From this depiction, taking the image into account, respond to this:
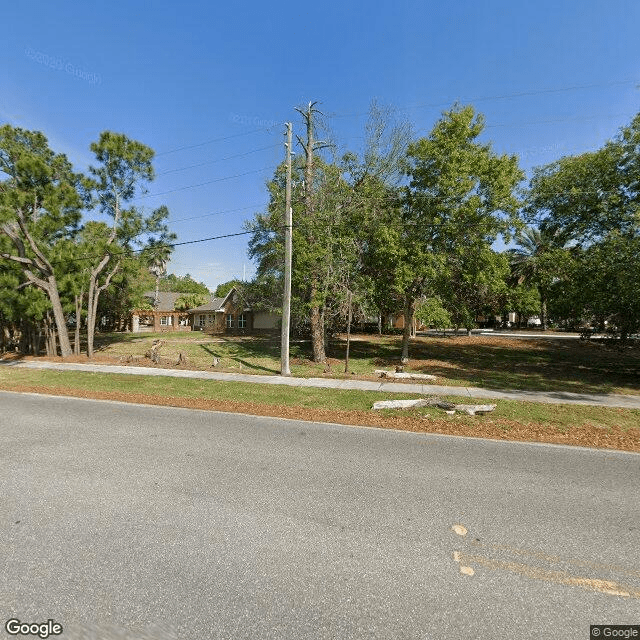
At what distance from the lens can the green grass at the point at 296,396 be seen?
882 centimetres

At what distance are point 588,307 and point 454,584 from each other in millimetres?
16252

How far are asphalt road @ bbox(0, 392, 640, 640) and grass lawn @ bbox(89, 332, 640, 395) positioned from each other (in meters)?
8.10

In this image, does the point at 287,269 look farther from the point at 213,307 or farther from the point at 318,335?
the point at 213,307

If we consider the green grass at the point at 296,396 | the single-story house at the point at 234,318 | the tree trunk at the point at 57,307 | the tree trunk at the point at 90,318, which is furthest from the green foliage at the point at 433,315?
the single-story house at the point at 234,318

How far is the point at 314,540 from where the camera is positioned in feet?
11.7

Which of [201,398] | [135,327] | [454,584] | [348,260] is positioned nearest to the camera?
[454,584]

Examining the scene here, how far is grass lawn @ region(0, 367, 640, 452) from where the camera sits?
7.76m

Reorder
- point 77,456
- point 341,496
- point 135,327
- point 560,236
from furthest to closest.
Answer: point 135,327 → point 560,236 → point 77,456 → point 341,496

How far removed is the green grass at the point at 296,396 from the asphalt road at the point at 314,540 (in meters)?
2.52

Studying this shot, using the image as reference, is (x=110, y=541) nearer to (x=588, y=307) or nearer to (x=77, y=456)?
(x=77, y=456)

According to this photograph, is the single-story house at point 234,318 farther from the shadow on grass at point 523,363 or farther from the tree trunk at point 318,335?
the tree trunk at point 318,335

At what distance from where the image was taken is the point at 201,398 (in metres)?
10.8

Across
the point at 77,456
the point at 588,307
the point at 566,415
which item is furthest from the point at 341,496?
the point at 588,307

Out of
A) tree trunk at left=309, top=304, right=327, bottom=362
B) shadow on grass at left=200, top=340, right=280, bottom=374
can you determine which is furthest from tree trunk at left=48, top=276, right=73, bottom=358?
tree trunk at left=309, top=304, right=327, bottom=362
